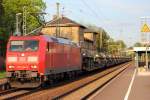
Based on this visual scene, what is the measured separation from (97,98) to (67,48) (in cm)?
1238

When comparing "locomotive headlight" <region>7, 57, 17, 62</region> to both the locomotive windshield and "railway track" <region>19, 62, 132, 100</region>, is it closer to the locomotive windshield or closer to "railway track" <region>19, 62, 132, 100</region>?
the locomotive windshield

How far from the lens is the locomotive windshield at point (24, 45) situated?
26516 millimetres

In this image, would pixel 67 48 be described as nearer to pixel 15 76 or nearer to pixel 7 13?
pixel 15 76

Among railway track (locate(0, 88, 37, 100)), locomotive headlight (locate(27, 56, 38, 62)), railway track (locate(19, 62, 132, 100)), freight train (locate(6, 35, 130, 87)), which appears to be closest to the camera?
railway track (locate(19, 62, 132, 100))

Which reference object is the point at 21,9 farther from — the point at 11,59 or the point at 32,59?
the point at 32,59

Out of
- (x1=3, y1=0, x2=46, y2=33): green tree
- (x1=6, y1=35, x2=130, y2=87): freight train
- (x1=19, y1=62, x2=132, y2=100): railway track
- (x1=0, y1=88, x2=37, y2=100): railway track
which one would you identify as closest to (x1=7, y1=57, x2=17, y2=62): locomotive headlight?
(x1=6, y1=35, x2=130, y2=87): freight train

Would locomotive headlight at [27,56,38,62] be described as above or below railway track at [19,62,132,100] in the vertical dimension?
above

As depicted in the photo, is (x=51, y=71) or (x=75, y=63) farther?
(x=75, y=63)

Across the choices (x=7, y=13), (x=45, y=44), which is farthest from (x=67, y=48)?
(x=7, y=13)

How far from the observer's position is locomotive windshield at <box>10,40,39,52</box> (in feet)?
87.0

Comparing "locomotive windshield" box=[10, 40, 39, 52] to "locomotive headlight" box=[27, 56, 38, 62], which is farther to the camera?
"locomotive windshield" box=[10, 40, 39, 52]

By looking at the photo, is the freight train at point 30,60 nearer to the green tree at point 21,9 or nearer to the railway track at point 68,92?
the railway track at point 68,92

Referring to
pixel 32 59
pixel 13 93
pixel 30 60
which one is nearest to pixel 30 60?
pixel 30 60

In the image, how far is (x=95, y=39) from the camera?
154 metres
